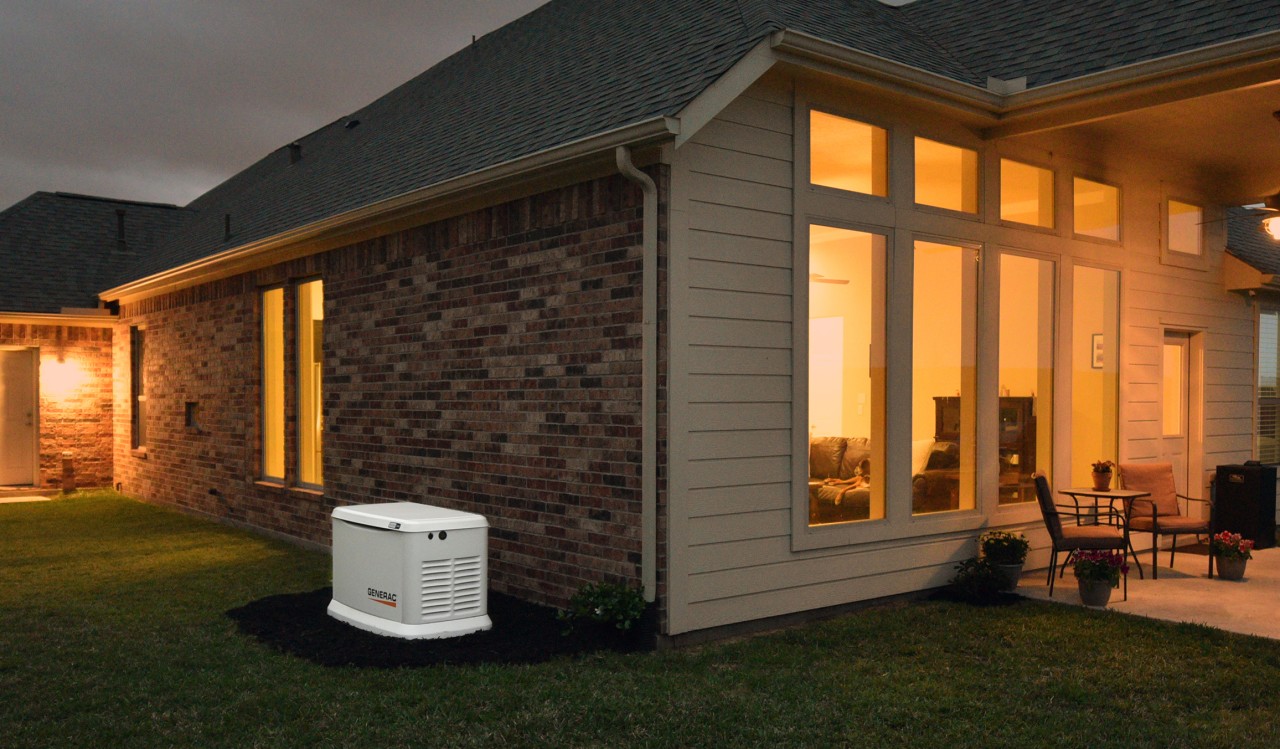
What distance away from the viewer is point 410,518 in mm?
6270

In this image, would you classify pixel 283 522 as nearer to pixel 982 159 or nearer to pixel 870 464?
pixel 870 464

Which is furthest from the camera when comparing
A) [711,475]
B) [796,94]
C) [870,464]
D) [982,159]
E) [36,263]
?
[36,263]

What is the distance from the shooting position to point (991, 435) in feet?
25.7

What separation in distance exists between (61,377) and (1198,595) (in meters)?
15.9

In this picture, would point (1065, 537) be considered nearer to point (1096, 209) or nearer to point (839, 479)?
point (839, 479)

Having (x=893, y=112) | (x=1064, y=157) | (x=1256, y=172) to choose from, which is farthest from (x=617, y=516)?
(x=1256, y=172)

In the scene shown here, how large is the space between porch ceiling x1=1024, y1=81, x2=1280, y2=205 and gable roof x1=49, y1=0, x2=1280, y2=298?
575mm

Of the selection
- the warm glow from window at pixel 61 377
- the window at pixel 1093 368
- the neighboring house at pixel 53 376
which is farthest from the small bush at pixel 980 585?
the warm glow from window at pixel 61 377

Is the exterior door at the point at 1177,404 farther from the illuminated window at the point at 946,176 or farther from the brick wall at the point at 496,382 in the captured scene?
the brick wall at the point at 496,382

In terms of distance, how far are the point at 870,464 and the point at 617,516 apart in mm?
1996

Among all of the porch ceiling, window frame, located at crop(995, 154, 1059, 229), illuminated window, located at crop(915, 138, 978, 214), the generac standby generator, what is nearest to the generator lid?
the generac standby generator

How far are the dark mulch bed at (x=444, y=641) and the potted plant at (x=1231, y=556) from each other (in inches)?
204

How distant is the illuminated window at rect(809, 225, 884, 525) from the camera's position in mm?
6773

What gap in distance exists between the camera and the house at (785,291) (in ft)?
20.1
